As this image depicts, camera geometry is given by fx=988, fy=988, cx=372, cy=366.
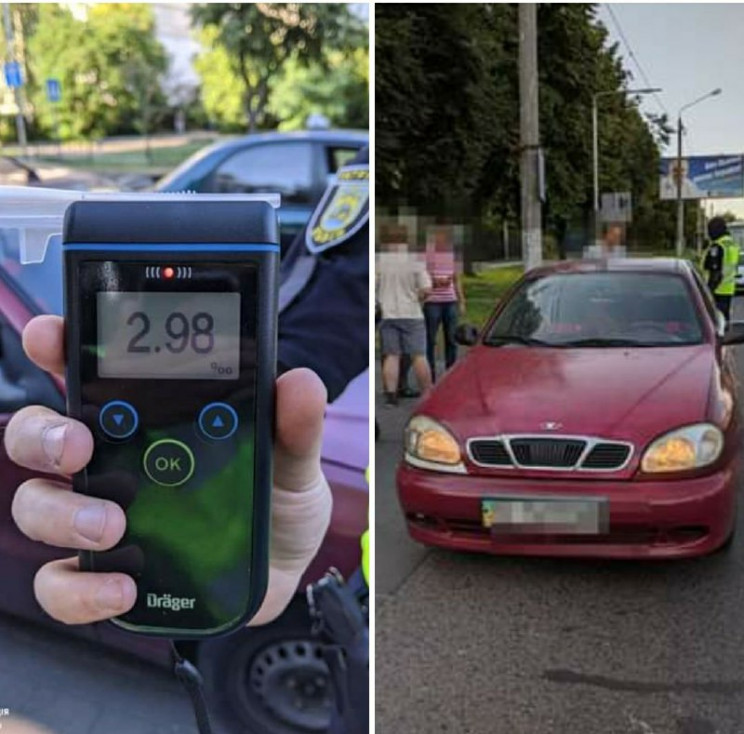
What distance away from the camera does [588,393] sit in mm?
1487

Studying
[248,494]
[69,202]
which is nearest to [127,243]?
[69,202]

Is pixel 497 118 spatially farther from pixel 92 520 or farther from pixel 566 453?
pixel 92 520

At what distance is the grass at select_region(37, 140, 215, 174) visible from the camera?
3438mm

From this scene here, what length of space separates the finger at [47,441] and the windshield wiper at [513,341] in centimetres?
65

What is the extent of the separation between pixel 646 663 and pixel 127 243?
1012 mm

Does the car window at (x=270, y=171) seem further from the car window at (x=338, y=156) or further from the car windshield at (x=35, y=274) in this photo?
the car windshield at (x=35, y=274)

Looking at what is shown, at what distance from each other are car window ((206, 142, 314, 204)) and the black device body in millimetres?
412

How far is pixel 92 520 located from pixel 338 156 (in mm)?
794

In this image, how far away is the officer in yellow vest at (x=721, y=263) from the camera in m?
1.49

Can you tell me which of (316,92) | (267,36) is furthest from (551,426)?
(316,92)

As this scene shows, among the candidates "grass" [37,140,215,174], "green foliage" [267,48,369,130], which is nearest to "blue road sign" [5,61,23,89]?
"grass" [37,140,215,174]

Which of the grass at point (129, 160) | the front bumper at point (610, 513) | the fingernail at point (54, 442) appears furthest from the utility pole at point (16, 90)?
the front bumper at point (610, 513)

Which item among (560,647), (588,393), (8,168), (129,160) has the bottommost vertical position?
(560,647)

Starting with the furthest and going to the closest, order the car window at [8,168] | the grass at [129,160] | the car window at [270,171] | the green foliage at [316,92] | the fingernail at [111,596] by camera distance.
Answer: the green foliage at [316,92] → the grass at [129,160] → the car window at [8,168] → the car window at [270,171] → the fingernail at [111,596]
